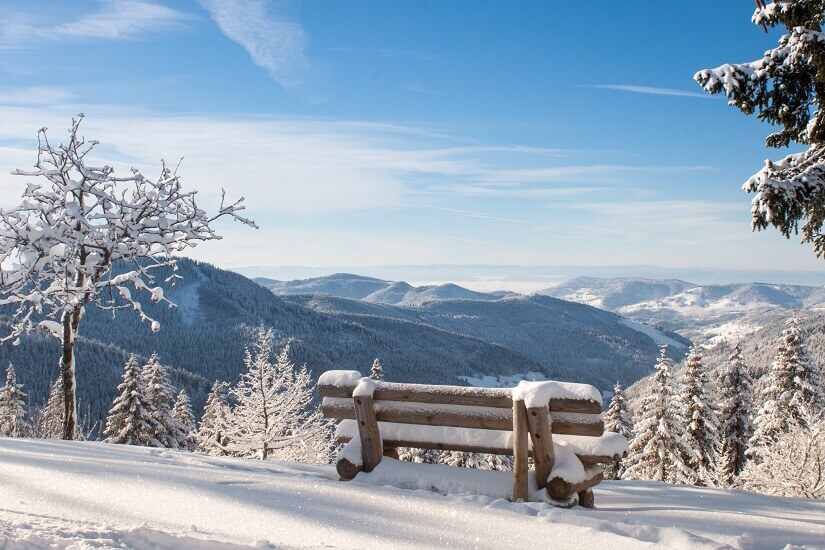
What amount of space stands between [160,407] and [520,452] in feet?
98.4

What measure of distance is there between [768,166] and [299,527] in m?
5.87

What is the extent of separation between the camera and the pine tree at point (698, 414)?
27.2 m

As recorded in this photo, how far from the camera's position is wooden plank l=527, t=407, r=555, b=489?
18.6 ft

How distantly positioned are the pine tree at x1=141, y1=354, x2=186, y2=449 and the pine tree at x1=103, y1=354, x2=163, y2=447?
34 centimetres

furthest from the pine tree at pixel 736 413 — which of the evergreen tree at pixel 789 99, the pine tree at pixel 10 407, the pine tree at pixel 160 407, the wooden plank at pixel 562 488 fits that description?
the pine tree at pixel 10 407

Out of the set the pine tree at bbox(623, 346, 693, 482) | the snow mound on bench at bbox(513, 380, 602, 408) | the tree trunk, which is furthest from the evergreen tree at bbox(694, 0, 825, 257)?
the pine tree at bbox(623, 346, 693, 482)

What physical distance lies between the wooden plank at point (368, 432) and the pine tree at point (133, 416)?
26185 mm

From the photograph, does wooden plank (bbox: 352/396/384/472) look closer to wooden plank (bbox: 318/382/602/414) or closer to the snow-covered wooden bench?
the snow-covered wooden bench

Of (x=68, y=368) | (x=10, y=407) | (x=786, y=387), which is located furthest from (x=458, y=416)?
(x=10, y=407)

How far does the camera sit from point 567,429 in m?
5.78

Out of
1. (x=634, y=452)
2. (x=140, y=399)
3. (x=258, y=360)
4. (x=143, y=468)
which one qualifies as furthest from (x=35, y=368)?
(x=143, y=468)

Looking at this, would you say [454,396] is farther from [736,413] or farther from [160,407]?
[160,407]

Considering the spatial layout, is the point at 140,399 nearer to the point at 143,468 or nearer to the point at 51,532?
the point at 143,468

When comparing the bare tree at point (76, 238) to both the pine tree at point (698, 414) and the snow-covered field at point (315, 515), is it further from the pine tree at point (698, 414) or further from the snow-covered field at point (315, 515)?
the pine tree at point (698, 414)
